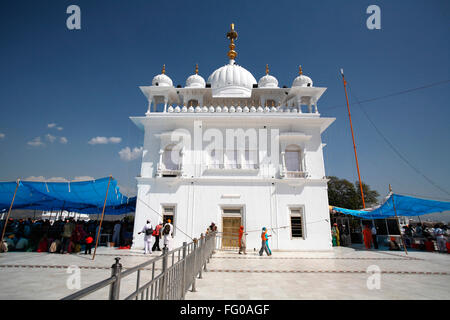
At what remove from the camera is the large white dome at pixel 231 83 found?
1684 centimetres

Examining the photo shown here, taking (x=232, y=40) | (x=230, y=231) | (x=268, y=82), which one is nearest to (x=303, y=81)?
(x=268, y=82)

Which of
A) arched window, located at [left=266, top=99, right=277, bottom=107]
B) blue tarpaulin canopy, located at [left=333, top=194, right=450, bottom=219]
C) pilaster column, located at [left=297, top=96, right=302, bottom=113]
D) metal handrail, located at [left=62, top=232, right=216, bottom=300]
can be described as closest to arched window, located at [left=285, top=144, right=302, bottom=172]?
pilaster column, located at [left=297, top=96, right=302, bottom=113]

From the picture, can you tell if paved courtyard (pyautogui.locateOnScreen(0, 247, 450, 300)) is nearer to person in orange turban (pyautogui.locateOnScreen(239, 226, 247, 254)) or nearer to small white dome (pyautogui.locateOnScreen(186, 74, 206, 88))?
person in orange turban (pyautogui.locateOnScreen(239, 226, 247, 254))

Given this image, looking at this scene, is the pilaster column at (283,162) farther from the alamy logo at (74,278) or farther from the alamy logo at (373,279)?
the alamy logo at (74,278)

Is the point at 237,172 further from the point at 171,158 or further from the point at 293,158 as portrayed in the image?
the point at 171,158

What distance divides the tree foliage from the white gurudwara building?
23.1 metres

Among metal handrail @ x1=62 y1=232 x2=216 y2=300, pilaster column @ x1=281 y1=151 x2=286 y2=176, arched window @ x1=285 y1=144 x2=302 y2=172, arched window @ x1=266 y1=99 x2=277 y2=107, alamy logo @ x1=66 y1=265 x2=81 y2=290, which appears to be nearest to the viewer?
metal handrail @ x1=62 y1=232 x2=216 y2=300

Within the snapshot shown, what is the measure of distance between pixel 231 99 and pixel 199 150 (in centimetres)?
508

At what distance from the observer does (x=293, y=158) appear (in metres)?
14.6

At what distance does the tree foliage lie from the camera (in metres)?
33.6

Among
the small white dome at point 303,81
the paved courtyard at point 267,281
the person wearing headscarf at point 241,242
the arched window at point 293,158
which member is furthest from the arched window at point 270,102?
the paved courtyard at point 267,281

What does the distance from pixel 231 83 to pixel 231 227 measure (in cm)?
1047

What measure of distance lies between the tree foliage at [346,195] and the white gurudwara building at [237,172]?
911 inches

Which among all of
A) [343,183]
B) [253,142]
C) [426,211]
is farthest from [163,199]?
[343,183]
